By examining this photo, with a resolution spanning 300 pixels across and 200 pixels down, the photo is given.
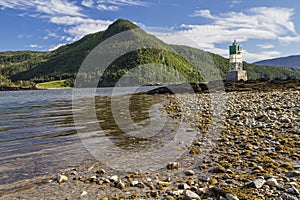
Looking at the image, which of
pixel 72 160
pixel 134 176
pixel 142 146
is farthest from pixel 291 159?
pixel 72 160

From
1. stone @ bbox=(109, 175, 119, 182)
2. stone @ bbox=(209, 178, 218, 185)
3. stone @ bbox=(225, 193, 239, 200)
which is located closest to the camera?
stone @ bbox=(225, 193, 239, 200)

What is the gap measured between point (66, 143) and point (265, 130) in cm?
874

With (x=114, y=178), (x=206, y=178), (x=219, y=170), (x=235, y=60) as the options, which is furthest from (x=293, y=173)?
(x=235, y=60)

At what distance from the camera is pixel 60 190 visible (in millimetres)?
5906

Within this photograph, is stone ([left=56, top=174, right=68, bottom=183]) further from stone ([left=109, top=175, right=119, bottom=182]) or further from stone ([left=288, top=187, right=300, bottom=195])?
stone ([left=288, top=187, right=300, bottom=195])

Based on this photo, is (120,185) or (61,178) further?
(61,178)

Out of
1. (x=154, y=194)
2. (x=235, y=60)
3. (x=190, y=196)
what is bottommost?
(x=154, y=194)

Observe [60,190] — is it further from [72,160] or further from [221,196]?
[221,196]

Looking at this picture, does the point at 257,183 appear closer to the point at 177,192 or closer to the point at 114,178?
the point at 177,192

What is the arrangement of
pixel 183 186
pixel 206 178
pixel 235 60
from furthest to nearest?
pixel 235 60, pixel 206 178, pixel 183 186


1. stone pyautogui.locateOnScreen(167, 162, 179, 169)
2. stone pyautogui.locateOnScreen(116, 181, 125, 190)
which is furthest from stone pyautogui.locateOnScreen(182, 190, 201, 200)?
stone pyautogui.locateOnScreen(167, 162, 179, 169)

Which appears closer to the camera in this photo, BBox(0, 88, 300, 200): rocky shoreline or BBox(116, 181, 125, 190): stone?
BBox(0, 88, 300, 200): rocky shoreline

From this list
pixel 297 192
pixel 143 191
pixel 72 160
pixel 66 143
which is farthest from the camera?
pixel 66 143

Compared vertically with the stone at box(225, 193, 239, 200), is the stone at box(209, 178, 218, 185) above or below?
below
